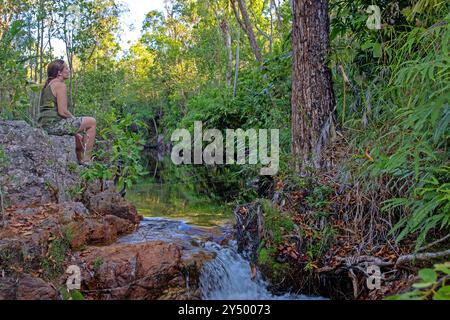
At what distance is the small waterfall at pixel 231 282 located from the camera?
395 cm

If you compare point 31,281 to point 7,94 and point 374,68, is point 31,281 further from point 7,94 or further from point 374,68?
point 7,94

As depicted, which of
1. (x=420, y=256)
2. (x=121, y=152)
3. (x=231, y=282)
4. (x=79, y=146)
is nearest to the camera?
(x=420, y=256)

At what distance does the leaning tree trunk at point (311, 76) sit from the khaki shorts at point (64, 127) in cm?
287

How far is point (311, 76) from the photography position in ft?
16.8

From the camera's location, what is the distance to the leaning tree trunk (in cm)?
507

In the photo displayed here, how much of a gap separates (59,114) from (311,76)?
333cm

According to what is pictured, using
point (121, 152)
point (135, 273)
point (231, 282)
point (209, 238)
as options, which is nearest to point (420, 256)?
point (231, 282)

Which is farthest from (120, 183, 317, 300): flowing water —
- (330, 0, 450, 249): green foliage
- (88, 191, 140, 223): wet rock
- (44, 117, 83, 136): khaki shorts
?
(44, 117, 83, 136): khaki shorts

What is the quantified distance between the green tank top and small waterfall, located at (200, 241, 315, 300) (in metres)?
3.07

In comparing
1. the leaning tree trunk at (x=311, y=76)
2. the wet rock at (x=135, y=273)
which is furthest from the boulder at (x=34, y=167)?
the leaning tree trunk at (x=311, y=76)

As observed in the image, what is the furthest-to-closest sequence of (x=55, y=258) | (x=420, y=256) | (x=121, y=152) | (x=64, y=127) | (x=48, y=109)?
(x=48, y=109), (x=64, y=127), (x=121, y=152), (x=55, y=258), (x=420, y=256)

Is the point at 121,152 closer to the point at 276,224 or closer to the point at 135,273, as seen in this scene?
the point at 135,273

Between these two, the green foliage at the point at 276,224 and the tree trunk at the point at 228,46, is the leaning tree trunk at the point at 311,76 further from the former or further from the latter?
the tree trunk at the point at 228,46
